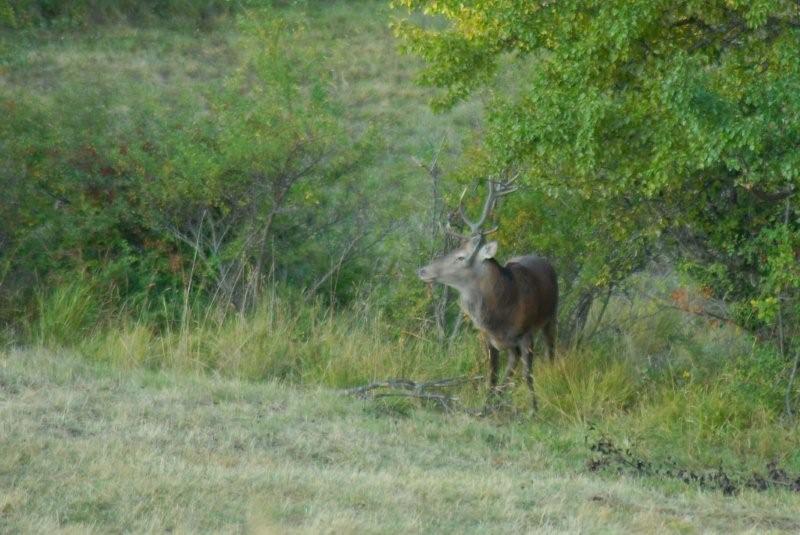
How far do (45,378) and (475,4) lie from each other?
5.13m

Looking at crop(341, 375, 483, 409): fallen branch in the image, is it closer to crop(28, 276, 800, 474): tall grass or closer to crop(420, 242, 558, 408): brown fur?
crop(28, 276, 800, 474): tall grass

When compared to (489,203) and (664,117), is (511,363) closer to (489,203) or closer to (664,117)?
(489,203)

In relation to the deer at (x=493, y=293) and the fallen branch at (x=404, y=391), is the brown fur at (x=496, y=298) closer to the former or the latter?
the deer at (x=493, y=293)

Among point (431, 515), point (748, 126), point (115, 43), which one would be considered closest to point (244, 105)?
point (748, 126)

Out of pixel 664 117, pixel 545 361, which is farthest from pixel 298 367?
pixel 664 117

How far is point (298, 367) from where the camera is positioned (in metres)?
13.5

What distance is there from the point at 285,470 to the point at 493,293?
4.38 metres

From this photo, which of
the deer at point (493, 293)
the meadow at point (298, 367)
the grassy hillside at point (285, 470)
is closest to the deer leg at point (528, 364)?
the deer at point (493, 293)

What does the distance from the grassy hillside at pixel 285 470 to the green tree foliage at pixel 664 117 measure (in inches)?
90.2

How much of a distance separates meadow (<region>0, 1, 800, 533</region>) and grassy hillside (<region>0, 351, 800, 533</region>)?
0.09 ft

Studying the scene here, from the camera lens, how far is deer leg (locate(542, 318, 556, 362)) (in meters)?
13.4

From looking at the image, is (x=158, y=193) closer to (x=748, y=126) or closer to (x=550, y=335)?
(x=550, y=335)

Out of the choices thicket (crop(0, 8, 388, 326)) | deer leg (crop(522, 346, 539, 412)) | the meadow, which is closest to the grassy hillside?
the meadow

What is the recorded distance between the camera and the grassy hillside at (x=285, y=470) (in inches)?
301
